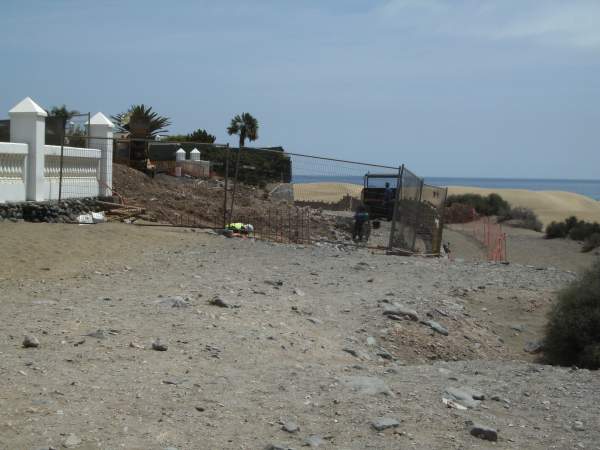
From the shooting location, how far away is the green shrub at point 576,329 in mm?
8804

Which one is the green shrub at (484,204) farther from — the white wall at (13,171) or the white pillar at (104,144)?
the white wall at (13,171)

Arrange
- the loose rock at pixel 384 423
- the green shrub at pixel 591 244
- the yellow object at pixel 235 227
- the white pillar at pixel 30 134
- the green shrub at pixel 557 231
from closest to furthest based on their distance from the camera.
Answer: the loose rock at pixel 384 423 → the white pillar at pixel 30 134 → the yellow object at pixel 235 227 → the green shrub at pixel 591 244 → the green shrub at pixel 557 231

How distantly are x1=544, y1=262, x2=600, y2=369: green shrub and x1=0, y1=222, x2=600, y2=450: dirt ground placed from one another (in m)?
0.74

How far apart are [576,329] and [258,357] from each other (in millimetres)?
4176

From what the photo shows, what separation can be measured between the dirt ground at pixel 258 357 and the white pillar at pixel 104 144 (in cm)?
579

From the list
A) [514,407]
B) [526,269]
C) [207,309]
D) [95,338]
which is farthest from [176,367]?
[526,269]

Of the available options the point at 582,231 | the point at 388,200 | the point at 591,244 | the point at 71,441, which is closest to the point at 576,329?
the point at 71,441

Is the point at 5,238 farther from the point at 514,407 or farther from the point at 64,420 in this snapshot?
the point at 514,407

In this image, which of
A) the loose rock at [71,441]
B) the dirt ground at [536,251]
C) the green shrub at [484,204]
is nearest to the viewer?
the loose rock at [71,441]

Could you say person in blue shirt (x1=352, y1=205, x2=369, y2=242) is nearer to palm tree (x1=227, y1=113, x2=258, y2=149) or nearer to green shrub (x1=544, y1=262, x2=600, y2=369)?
green shrub (x1=544, y1=262, x2=600, y2=369)

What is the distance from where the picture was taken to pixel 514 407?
6.04 meters

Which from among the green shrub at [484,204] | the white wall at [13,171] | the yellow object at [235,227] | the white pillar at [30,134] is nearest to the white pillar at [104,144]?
the white pillar at [30,134]

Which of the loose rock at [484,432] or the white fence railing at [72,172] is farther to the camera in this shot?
the white fence railing at [72,172]

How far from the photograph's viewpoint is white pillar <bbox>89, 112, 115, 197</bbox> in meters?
18.7
